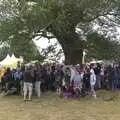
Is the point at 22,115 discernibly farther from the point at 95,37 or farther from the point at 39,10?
the point at 95,37

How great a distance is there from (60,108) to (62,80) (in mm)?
4225

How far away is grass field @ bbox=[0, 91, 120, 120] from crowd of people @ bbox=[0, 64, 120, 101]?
0.56 metres

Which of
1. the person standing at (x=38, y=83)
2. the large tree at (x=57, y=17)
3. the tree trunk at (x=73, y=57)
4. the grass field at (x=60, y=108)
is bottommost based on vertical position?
the grass field at (x=60, y=108)

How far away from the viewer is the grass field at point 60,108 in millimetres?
17073

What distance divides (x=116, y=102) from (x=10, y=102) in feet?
17.6

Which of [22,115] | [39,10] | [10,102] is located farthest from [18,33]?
[22,115]

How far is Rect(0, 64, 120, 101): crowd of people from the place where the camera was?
2306cm

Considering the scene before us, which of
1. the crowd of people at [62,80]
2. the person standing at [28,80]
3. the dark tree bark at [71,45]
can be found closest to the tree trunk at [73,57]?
the dark tree bark at [71,45]

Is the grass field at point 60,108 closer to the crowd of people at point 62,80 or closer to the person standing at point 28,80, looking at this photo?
the crowd of people at point 62,80

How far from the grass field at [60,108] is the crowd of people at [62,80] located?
0.56 meters

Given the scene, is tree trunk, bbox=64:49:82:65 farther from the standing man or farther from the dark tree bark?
the standing man

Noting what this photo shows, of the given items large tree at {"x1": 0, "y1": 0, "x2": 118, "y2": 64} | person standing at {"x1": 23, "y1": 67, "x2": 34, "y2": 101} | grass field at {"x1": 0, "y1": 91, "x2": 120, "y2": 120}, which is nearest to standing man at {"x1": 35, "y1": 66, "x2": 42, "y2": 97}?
grass field at {"x1": 0, "y1": 91, "x2": 120, "y2": 120}

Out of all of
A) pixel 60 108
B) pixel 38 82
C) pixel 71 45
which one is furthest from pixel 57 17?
pixel 60 108

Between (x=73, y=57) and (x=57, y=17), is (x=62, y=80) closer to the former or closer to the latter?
(x=57, y=17)
